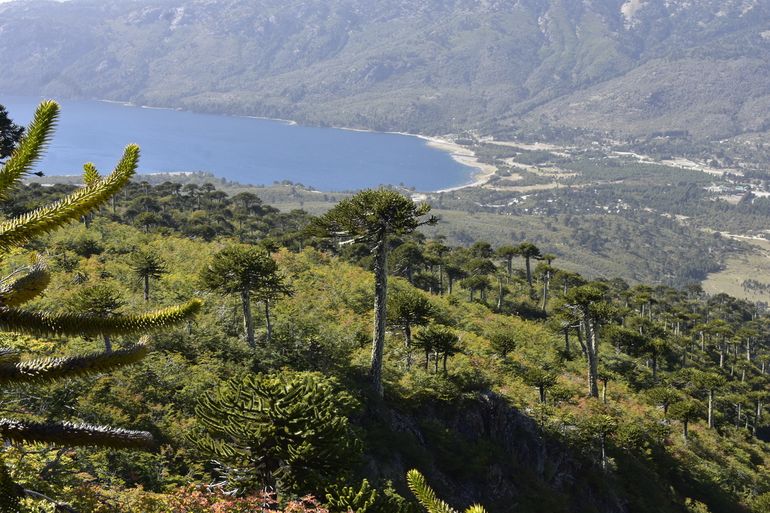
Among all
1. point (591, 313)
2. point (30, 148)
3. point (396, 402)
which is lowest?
point (396, 402)

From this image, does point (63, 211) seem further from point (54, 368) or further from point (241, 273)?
point (241, 273)

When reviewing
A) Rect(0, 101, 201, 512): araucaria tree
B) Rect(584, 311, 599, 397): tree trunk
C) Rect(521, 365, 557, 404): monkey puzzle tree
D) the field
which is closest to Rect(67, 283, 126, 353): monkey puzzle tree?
Rect(0, 101, 201, 512): araucaria tree

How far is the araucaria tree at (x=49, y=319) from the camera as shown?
2.98 m

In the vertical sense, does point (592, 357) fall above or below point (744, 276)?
above

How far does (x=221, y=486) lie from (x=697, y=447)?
101 feet

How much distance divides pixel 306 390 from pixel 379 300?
7.72m

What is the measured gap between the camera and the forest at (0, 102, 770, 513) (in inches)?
146

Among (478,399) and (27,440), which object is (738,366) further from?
(27,440)

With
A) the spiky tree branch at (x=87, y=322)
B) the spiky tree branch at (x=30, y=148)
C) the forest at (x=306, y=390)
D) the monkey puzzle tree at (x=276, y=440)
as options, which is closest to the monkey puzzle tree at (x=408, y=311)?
the forest at (x=306, y=390)

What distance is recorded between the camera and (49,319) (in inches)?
131

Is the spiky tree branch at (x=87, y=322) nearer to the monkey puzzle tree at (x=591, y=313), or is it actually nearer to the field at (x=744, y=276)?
the monkey puzzle tree at (x=591, y=313)

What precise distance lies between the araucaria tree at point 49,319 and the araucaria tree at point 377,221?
45.3 ft

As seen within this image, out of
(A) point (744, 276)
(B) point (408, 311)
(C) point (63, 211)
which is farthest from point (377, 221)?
(A) point (744, 276)

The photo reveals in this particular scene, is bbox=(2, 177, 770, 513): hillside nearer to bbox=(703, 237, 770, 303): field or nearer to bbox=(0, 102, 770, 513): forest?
bbox=(0, 102, 770, 513): forest
